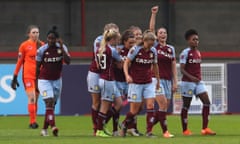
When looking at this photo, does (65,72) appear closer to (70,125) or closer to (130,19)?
(70,125)

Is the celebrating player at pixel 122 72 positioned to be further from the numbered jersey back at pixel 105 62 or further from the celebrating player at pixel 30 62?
the celebrating player at pixel 30 62

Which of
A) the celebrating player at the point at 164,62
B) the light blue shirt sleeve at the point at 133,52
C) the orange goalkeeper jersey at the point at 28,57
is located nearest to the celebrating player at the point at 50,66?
the light blue shirt sleeve at the point at 133,52

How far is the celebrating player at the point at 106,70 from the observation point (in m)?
16.2

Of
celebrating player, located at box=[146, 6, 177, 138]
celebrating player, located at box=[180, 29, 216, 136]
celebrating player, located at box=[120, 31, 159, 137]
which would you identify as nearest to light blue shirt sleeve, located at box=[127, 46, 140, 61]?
celebrating player, located at box=[120, 31, 159, 137]

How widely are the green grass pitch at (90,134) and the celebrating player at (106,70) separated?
0.43 metres

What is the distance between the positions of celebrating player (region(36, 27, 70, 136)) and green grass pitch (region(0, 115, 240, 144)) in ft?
2.28

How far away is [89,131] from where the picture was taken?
1845 centimetres

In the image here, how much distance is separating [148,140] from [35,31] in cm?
618

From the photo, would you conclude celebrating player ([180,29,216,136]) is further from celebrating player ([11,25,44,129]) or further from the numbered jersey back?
celebrating player ([11,25,44,129])

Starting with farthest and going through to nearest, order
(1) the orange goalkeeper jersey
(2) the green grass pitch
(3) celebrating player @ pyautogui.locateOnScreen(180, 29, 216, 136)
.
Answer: (1) the orange goalkeeper jersey → (3) celebrating player @ pyautogui.locateOnScreen(180, 29, 216, 136) → (2) the green grass pitch

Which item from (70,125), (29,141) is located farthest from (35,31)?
(29,141)

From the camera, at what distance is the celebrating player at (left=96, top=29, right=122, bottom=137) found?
53.1ft

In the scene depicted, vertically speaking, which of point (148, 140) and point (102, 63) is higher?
point (102, 63)

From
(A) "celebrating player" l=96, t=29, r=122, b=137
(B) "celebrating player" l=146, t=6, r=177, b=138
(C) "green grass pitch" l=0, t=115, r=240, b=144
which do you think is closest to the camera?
(C) "green grass pitch" l=0, t=115, r=240, b=144
